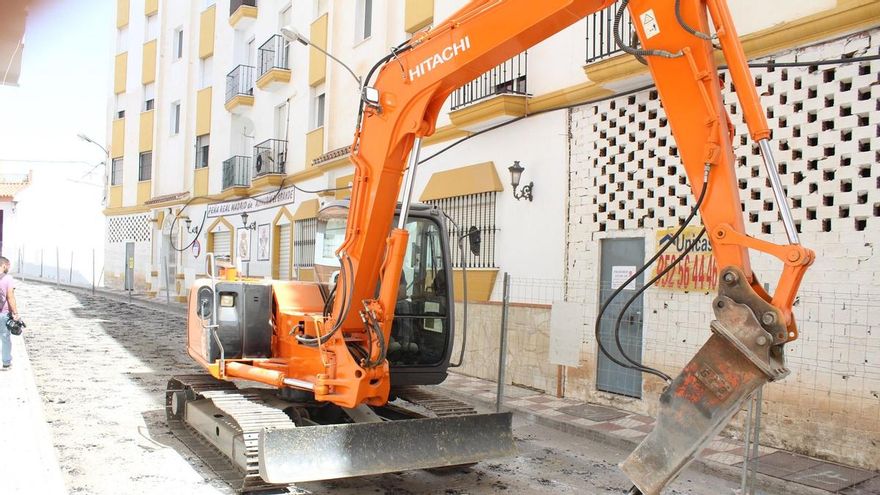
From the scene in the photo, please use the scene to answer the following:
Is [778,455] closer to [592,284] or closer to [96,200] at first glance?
[592,284]

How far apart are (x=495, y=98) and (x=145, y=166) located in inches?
863

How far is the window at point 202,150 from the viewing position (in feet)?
79.6

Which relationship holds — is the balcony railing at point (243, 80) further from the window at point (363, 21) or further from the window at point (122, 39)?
the window at point (122, 39)

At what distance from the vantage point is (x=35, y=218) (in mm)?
37688

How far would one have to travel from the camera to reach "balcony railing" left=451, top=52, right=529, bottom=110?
10484 millimetres

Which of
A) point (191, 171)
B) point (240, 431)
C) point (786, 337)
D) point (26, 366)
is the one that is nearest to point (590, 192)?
point (240, 431)

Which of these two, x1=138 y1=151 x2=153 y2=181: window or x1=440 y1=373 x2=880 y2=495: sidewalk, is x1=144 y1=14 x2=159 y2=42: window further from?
x1=440 y1=373 x2=880 y2=495: sidewalk

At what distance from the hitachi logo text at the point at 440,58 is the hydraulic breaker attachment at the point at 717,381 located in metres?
2.36

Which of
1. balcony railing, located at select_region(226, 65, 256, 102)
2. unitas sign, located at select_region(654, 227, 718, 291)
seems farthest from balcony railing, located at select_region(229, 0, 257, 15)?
unitas sign, located at select_region(654, 227, 718, 291)

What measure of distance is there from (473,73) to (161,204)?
2360cm

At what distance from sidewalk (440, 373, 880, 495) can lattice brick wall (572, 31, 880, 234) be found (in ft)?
6.96

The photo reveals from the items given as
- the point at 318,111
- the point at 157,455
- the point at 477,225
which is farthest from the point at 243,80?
the point at 157,455

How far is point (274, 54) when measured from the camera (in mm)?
19625

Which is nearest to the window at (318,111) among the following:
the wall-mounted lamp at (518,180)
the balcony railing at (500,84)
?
the balcony railing at (500,84)
